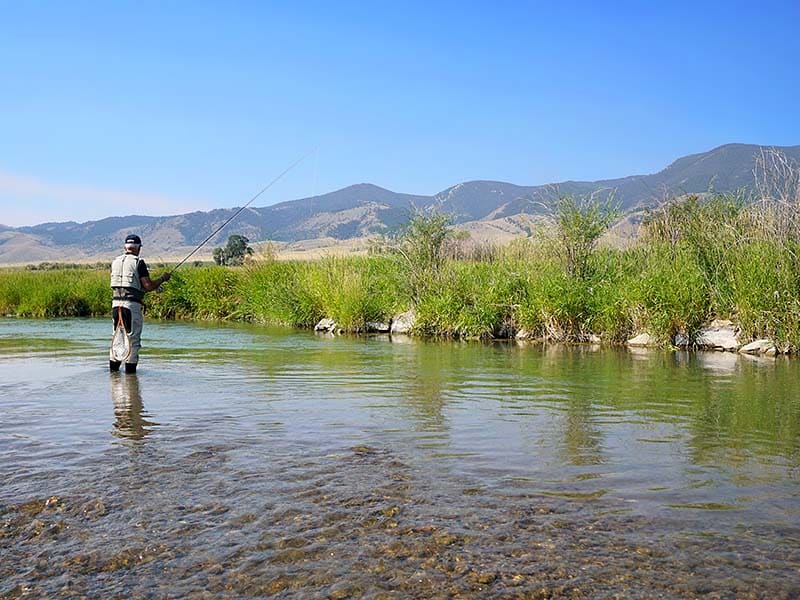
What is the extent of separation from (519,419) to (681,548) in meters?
3.82

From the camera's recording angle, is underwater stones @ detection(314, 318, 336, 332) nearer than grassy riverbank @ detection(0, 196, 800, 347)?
No

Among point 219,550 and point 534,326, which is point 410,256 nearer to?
point 534,326

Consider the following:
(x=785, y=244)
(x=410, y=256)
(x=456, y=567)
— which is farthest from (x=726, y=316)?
(x=456, y=567)

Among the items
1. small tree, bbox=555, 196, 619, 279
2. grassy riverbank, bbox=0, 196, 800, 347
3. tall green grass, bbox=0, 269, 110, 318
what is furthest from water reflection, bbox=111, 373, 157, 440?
tall green grass, bbox=0, 269, 110, 318

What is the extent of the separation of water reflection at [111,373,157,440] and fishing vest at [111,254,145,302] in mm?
1151

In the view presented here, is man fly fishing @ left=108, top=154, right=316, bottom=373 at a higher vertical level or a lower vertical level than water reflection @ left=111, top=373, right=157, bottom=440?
higher

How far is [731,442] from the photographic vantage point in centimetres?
689

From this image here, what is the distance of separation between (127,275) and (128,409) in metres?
2.91

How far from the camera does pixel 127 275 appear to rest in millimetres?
10906

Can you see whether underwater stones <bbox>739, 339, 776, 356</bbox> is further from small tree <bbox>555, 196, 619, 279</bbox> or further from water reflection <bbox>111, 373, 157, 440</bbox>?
water reflection <bbox>111, 373, 157, 440</bbox>

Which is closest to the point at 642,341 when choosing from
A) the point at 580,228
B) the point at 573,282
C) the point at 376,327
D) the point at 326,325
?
the point at 573,282

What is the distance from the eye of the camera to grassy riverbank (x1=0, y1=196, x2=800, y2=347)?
1553 cm

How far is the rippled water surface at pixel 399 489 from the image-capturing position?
393cm

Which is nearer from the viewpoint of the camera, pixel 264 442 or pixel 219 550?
pixel 219 550
